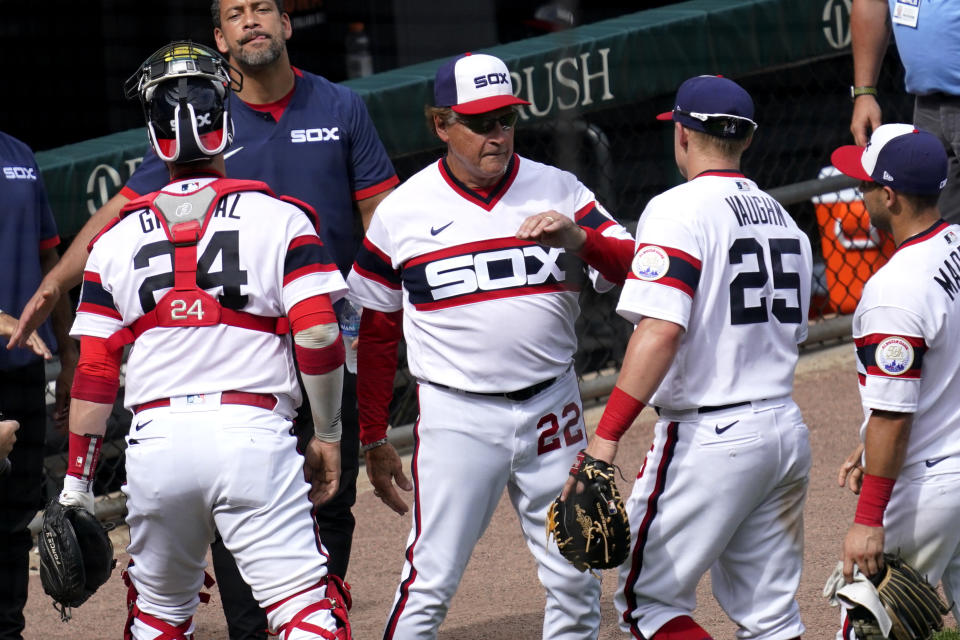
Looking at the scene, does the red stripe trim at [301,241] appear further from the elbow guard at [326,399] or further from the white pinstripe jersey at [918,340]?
the white pinstripe jersey at [918,340]

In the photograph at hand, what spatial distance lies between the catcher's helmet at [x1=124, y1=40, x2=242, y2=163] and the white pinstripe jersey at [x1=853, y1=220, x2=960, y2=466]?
5.35ft

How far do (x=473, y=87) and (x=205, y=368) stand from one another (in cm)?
105

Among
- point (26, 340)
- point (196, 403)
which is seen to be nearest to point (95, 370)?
point (196, 403)

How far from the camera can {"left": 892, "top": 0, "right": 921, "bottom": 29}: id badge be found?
479 centimetres

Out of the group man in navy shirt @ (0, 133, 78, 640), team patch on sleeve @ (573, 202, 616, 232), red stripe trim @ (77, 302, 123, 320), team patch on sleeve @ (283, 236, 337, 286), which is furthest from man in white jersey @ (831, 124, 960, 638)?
man in navy shirt @ (0, 133, 78, 640)

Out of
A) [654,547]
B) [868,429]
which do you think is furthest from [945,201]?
[654,547]

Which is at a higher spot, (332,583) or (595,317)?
(332,583)

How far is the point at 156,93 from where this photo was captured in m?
3.60

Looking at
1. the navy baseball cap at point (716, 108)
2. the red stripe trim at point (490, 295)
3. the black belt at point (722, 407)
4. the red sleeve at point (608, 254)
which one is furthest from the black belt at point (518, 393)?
the navy baseball cap at point (716, 108)

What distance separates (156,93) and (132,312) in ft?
1.81

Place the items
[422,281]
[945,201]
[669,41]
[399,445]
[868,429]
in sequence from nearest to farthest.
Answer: [868,429] → [422,281] → [945,201] → [399,445] → [669,41]

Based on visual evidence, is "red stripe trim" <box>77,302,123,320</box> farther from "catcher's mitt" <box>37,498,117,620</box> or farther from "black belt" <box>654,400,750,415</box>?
"black belt" <box>654,400,750,415</box>

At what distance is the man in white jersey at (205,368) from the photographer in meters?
3.40

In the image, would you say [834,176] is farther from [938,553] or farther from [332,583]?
[332,583]
